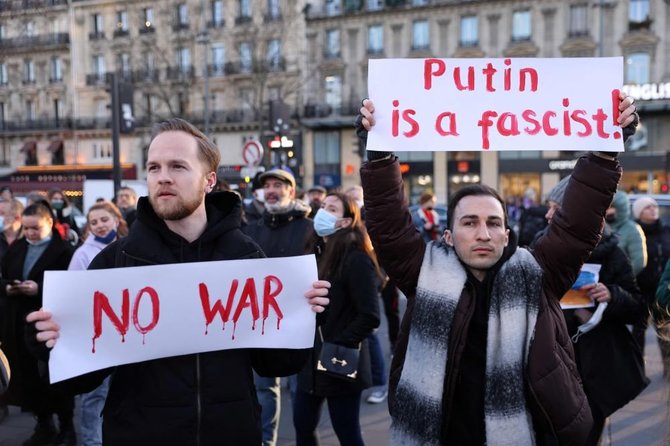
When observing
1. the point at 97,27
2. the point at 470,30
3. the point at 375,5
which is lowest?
the point at 470,30

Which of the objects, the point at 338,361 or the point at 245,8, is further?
the point at 245,8

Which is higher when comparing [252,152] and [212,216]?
[252,152]

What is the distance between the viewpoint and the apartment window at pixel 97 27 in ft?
144

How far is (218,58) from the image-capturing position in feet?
135

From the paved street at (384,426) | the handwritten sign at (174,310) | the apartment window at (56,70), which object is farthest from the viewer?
the apartment window at (56,70)

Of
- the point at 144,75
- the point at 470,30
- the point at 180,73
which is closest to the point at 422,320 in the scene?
the point at 470,30

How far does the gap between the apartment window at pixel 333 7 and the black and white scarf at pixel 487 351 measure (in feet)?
123

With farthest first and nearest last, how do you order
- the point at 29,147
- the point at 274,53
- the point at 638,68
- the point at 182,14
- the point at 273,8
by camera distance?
the point at 29,147 < the point at 182,14 < the point at 274,53 < the point at 273,8 < the point at 638,68

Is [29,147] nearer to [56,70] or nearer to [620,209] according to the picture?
[56,70]

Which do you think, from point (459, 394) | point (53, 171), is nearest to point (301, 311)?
point (459, 394)

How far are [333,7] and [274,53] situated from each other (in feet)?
15.1

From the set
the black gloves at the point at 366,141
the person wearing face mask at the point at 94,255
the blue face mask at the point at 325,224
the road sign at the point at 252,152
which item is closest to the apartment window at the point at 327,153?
the road sign at the point at 252,152

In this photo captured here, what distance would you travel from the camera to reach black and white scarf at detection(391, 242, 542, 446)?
2.26m

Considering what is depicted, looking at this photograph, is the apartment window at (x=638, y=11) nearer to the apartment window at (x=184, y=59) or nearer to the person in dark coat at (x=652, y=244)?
the apartment window at (x=184, y=59)
